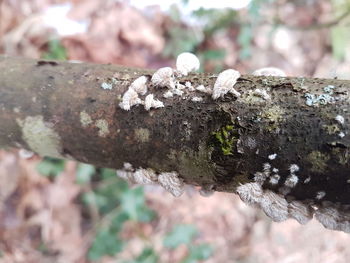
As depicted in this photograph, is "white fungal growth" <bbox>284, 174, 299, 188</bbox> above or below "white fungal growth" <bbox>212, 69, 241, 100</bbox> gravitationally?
below

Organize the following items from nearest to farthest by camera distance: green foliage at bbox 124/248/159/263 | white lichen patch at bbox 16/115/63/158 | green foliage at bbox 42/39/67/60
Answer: white lichen patch at bbox 16/115/63/158 → green foliage at bbox 124/248/159/263 → green foliage at bbox 42/39/67/60

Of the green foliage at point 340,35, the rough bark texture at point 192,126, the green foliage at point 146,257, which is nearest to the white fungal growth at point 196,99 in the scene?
the rough bark texture at point 192,126

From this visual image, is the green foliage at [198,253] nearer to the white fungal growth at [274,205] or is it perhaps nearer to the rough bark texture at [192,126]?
the rough bark texture at [192,126]

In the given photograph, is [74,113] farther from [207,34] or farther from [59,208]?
[207,34]

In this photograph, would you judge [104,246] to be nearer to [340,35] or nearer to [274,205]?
[274,205]

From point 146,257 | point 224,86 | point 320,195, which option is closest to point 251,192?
point 320,195

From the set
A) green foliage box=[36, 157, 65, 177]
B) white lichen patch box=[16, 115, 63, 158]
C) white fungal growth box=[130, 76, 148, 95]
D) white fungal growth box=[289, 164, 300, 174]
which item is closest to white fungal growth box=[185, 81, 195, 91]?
white fungal growth box=[130, 76, 148, 95]

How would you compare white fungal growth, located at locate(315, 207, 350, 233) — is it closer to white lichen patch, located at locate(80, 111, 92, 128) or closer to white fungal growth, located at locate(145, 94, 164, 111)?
white fungal growth, located at locate(145, 94, 164, 111)
